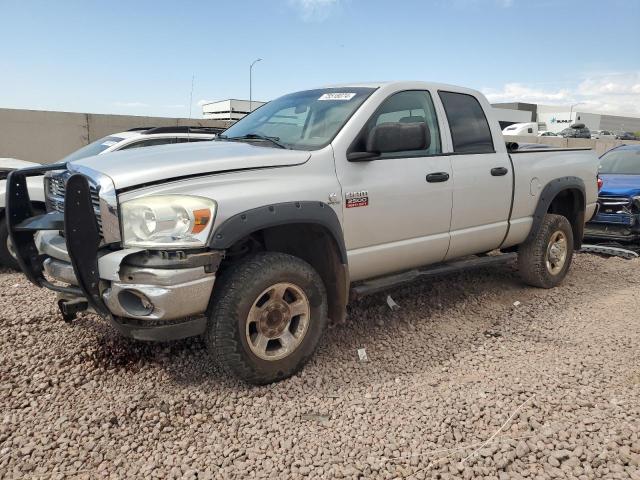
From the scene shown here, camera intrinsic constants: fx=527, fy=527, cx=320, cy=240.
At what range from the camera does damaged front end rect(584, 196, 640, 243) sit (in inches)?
289

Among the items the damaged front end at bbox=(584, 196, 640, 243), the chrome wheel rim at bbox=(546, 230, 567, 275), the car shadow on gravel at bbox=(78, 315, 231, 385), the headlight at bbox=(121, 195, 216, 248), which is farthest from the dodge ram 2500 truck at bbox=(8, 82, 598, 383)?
the damaged front end at bbox=(584, 196, 640, 243)

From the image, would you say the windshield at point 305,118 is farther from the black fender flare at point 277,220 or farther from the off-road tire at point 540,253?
the off-road tire at point 540,253

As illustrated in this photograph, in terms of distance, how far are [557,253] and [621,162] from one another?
Answer: 4.52 metres

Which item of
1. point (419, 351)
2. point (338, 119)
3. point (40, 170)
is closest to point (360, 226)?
point (338, 119)

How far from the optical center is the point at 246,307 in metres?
3.05

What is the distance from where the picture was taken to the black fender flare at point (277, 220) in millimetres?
2910

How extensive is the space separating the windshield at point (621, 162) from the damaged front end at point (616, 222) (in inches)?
49.9

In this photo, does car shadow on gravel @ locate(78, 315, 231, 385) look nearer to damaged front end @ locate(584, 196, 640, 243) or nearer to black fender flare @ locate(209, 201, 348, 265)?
black fender flare @ locate(209, 201, 348, 265)

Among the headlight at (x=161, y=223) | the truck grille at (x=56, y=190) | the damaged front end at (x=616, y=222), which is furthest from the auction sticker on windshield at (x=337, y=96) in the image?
the damaged front end at (x=616, y=222)

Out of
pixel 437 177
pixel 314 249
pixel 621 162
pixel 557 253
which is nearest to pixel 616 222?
pixel 621 162

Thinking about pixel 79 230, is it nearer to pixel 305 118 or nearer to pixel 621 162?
pixel 305 118

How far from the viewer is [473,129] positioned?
4.64 metres

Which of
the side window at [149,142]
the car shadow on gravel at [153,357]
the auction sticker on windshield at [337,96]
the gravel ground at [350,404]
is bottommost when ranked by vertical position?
the gravel ground at [350,404]

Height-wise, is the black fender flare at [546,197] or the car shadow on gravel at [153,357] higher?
the black fender flare at [546,197]
